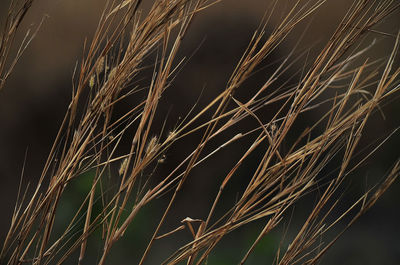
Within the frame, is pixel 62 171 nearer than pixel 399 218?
Yes

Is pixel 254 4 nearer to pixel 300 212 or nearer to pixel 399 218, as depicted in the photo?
pixel 300 212

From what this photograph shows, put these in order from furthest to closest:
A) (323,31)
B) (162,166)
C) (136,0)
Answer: (162,166), (323,31), (136,0)

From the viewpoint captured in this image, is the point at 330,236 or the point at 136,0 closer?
the point at 136,0

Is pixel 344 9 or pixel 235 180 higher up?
pixel 344 9

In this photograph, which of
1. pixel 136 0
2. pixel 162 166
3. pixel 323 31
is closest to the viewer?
pixel 136 0

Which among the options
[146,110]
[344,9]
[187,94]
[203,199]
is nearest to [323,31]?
[344,9]

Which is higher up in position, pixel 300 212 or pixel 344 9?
pixel 344 9

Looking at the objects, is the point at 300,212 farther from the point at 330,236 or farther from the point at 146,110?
the point at 146,110

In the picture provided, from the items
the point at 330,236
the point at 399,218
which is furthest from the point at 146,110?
the point at 399,218

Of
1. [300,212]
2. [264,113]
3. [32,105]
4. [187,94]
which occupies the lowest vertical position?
[300,212]
